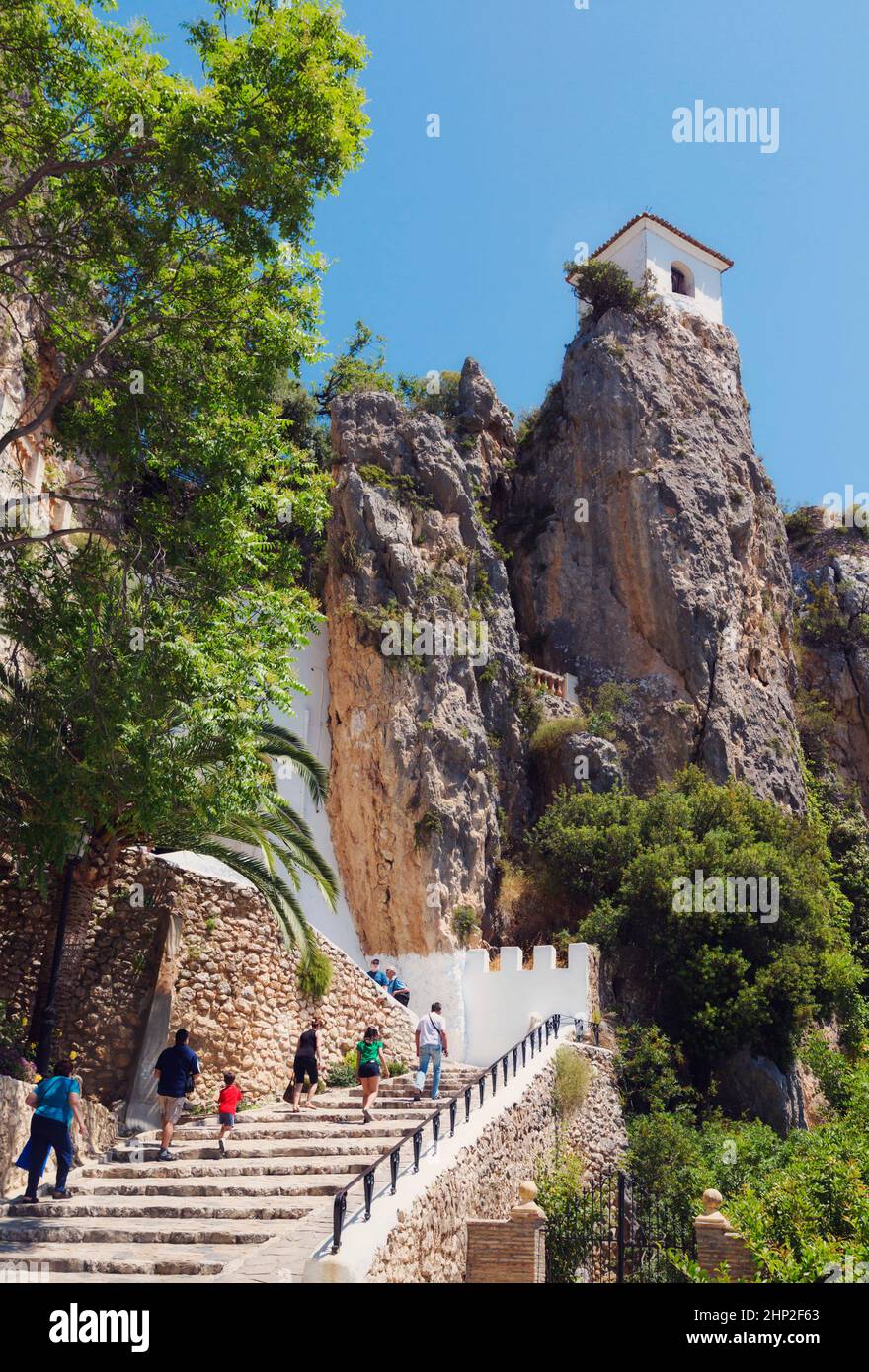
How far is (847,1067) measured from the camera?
66.8ft

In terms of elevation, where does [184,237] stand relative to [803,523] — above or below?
below

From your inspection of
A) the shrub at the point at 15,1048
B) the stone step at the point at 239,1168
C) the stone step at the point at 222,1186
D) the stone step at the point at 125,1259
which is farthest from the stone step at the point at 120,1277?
the shrub at the point at 15,1048

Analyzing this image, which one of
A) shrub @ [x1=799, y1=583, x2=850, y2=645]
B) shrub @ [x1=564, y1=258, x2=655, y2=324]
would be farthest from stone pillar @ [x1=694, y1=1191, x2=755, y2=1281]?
shrub @ [x1=799, y1=583, x2=850, y2=645]

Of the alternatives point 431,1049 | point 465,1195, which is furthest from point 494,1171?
point 431,1049

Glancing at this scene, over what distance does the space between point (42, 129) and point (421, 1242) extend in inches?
413

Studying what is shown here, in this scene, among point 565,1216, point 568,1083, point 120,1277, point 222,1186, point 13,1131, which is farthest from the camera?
point 568,1083

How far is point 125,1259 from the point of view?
8.59 meters

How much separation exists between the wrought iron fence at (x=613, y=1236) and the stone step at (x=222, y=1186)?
3228 mm

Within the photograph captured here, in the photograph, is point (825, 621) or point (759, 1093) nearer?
point (759, 1093)

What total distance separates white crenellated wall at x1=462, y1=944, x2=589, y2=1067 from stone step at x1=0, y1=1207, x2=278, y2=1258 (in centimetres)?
995

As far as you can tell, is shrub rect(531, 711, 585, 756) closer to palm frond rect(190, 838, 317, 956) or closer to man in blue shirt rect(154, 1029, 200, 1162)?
palm frond rect(190, 838, 317, 956)

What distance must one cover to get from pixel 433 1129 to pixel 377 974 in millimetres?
7835

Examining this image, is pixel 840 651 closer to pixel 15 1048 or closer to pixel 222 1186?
pixel 15 1048

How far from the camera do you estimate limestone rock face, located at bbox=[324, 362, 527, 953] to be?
21594mm
